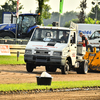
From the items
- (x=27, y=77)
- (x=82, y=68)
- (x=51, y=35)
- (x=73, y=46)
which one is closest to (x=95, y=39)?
(x=82, y=68)

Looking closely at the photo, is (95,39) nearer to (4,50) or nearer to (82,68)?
(4,50)

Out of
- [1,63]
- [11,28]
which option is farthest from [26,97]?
[11,28]

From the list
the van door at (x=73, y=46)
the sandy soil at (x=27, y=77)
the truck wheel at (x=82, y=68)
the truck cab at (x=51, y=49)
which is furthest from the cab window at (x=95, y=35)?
the sandy soil at (x=27, y=77)

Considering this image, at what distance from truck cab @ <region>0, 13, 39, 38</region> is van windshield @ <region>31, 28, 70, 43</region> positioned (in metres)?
14.4

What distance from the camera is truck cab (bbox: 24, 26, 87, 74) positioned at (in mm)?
14453

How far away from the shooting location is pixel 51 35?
49.3 feet

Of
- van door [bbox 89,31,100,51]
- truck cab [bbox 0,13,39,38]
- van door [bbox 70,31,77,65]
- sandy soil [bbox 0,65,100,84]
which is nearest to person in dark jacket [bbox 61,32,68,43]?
van door [bbox 70,31,77,65]

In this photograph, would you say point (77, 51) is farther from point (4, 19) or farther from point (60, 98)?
point (4, 19)

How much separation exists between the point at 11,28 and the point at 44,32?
52.5 feet

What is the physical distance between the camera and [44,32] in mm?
15094

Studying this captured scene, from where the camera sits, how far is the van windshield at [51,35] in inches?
587

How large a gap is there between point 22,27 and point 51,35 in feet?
50.4

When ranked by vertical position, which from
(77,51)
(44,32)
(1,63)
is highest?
(44,32)

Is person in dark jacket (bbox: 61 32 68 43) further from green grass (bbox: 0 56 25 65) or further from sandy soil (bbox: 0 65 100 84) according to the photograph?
green grass (bbox: 0 56 25 65)
